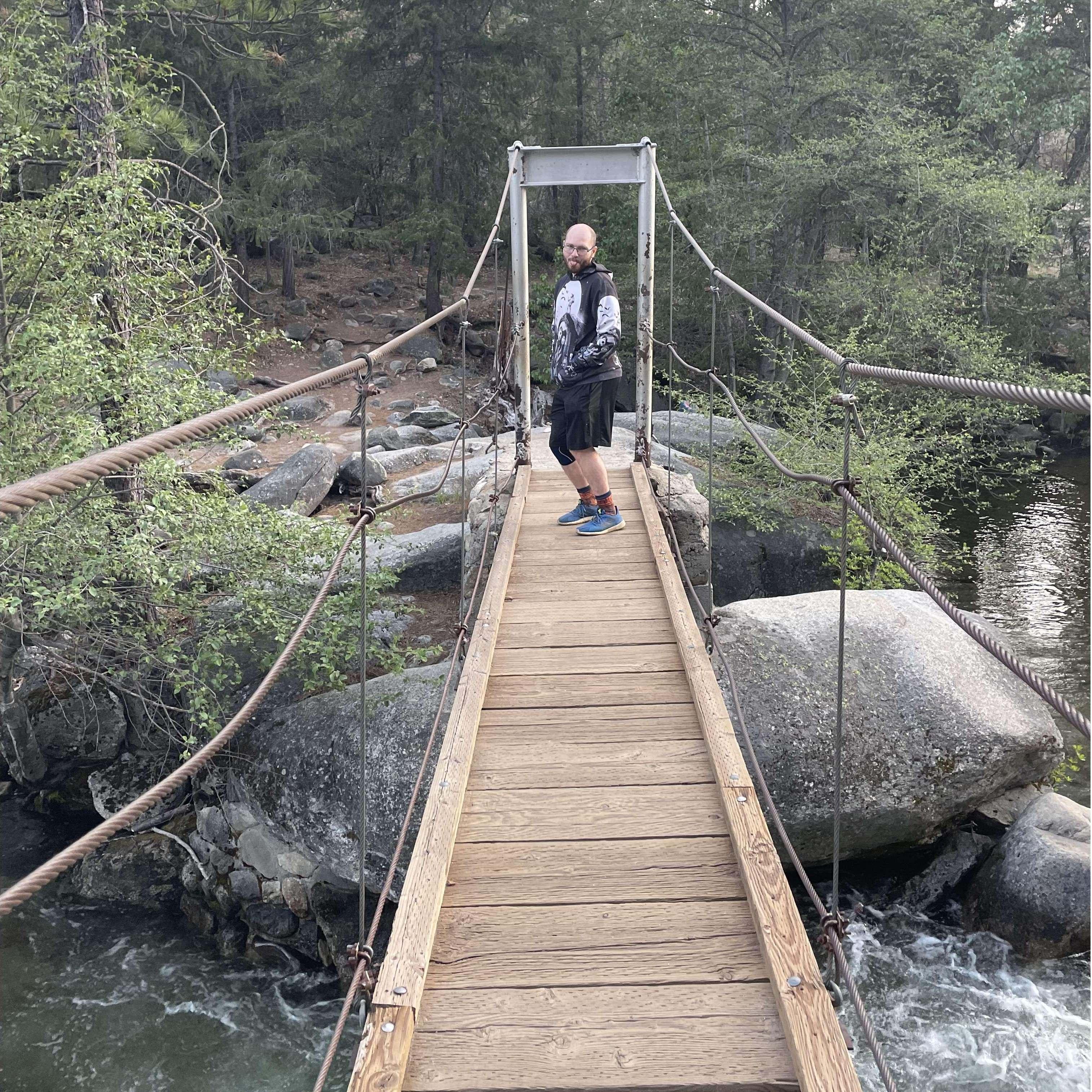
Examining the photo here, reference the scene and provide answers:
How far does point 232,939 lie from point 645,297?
3.75m

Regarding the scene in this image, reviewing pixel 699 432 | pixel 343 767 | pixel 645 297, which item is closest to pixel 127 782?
pixel 343 767

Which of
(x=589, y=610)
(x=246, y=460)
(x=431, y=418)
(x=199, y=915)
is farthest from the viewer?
(x=431, y=418)

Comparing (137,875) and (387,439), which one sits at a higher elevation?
(387,439)

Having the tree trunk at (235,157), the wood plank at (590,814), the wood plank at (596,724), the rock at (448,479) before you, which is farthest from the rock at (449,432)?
the wood plank at (590,814)

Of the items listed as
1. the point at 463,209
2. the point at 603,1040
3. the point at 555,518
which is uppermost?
the point at 463,209

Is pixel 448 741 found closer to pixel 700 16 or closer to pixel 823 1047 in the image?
pixel 823 1047

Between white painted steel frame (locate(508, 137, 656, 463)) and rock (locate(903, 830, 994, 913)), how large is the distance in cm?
245

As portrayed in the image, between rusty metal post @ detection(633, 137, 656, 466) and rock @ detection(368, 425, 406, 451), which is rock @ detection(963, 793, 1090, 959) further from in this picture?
rock @ detection(368, 425, 406, 451)

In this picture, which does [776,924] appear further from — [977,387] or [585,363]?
[585,363]

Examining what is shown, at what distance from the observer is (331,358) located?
1584cm

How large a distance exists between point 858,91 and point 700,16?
2814 mm

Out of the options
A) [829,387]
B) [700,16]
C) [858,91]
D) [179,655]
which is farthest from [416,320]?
[179,655]

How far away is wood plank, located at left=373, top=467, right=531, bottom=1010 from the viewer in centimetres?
175

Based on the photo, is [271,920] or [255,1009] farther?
[271,920]
